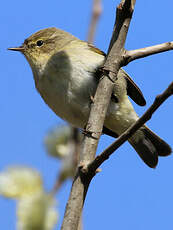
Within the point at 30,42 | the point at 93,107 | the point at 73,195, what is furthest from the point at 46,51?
the point at 73,195

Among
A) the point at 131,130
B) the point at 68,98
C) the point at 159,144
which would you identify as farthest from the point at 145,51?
the point at 159,144

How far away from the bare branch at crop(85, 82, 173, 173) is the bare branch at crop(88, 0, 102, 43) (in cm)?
38

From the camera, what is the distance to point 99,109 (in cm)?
187

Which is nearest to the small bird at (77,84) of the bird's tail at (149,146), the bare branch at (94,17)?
the bird's tail at (149,146)

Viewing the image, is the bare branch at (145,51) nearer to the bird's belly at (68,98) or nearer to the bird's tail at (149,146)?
the bird's belly at (68,98)

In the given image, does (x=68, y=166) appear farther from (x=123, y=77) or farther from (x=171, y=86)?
(x=123, y=77)

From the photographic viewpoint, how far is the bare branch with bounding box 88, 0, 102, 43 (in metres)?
1.50

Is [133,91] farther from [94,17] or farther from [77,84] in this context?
[94,17]

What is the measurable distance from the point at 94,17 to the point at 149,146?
8.62 feet

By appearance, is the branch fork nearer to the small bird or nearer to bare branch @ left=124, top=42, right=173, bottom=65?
bare branch @ left=124, top=42, right=173, bottom=65

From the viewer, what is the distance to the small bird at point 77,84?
121 inches

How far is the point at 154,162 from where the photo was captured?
397 centimetres

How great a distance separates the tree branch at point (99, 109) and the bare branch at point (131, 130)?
106mm

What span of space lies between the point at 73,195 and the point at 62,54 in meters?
1.84
